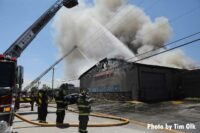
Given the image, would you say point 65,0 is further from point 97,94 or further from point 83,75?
point 83,75

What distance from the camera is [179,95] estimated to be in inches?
→ 1303

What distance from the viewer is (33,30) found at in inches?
808

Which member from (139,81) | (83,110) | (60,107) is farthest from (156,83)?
(83,110)

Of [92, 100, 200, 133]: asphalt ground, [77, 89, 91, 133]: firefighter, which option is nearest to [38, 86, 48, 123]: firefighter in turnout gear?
[77, 89, 91, 133]: firefighter

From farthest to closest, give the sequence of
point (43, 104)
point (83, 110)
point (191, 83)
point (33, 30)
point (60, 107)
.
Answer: point (191, 83)
point (33, 30)
point (43, 104)
point (60, 107)
point (83, 110)

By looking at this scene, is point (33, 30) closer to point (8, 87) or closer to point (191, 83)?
point (8, 87)

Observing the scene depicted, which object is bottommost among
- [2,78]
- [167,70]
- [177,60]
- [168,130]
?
[168,130]

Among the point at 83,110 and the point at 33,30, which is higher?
the point at 33,30

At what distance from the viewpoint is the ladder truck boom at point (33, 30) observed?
1876 centimetres

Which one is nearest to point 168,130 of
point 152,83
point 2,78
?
point 2,78

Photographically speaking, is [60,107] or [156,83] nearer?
[60,107]

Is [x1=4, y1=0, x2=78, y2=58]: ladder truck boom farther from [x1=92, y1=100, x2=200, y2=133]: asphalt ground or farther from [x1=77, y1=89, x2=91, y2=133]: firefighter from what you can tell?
[x1=77, y1=89, x2=91, y2=133]: firefighter

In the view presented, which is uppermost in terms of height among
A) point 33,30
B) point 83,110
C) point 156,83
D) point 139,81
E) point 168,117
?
point 33,30

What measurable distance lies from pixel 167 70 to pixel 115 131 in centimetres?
2496
